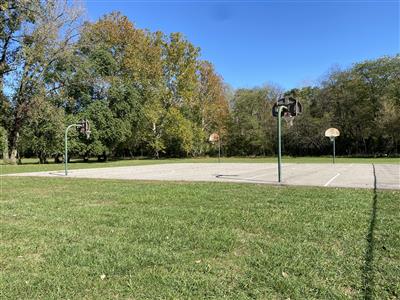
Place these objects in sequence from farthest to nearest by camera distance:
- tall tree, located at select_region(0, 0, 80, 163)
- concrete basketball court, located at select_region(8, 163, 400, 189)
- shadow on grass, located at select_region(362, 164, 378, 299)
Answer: tall tree, located at select_region(0, 0, 80, 163) → concrete basketball court, located at select_region(8, 163, 400, 189) → shadow on grass, located at select_region(362, 164, 378, 299)

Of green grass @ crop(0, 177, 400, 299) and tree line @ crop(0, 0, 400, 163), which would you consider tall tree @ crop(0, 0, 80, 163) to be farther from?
green grass @ crop(0, 177, 400, 299)

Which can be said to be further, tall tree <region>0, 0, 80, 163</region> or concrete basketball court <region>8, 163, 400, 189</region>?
tall tree <region>0, 0, 80, 163</region>

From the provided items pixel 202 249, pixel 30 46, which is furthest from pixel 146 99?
pixel 202 249

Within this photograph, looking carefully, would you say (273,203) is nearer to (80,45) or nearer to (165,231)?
(165,231)

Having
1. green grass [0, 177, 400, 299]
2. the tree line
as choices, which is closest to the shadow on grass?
green grass [0, 177, 400, 299]

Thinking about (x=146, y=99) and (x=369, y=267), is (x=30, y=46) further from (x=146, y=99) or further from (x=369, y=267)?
(x=369, y=267)

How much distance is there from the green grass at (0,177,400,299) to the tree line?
885 inches

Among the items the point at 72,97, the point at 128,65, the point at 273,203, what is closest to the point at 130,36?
the point at 128,65

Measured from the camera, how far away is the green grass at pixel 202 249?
334 cm

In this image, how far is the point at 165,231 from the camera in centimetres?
533

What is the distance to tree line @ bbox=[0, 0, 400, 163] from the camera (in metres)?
28.9

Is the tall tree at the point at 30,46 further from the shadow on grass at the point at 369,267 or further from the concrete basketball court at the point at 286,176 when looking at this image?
the shadow on grass at the point at 369,267

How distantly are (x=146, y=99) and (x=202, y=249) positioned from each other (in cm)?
3920

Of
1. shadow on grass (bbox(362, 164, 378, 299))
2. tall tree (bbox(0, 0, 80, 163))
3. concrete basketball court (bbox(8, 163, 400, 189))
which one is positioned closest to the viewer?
shadow on grass (bbox(362, 164, 378, 299))
